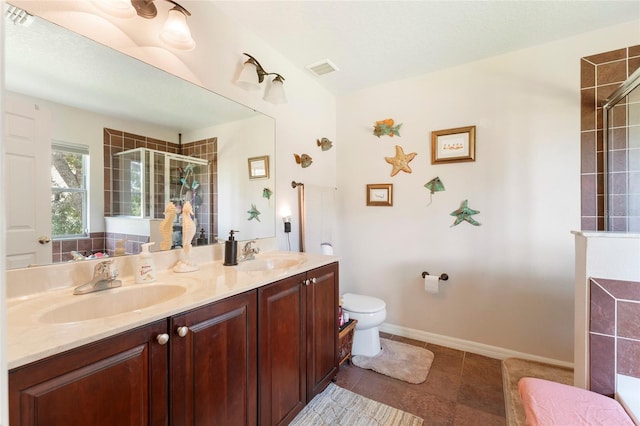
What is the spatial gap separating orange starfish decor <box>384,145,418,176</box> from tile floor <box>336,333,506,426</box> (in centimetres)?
169

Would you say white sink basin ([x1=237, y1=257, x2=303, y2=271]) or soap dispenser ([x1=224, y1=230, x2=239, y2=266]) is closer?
soap dispenser ([x1=224, y1=230, x2=239, y2=266])

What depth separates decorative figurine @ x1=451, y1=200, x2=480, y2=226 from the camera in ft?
7.44

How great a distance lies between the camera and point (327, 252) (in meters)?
2.53

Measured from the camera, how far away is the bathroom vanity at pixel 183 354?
2.18ft

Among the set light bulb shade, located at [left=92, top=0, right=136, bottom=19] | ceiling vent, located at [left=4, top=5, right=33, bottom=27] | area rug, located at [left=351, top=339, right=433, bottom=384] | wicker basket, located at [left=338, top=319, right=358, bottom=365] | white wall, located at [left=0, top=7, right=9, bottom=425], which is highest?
light bulb shade, located at [left=92, top=0, right=136, bottom=19]

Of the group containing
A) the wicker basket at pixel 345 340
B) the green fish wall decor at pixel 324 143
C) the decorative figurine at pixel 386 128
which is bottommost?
the wicker basket at pixel 345 340

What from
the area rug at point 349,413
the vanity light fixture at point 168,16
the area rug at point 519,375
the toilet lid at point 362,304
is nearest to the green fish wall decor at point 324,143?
the vanity light fixture at point 168,16

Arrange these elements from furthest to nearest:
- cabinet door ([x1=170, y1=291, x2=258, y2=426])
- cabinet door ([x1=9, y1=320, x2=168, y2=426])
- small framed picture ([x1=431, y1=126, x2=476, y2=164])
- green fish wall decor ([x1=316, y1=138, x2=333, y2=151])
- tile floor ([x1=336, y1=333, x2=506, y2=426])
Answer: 1. green fish wall decor ([x1=316, y1=138, x2=333, y2=151])
2. small framed picture ([x1=431, y1=126, x2=476, y2=164])
3. tile floor ([x1=336, y1=333, x2=506, y2=426])
4. cabinet door ([x1=170, y1=291, x2=258, y2=426])
5. cabinet door ([x1=9, y1=320, x2=168, y2=426])

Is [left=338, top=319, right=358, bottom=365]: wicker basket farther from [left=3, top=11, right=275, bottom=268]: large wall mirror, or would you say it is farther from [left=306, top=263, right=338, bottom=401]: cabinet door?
[left=3, top=11, right=275, bottom=268]: large wall mirror

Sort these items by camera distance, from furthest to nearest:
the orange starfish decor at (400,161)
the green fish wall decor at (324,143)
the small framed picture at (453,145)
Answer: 1. the green fish wall decor at (324,143)
2. the orange starfish decor at (400,161)
3. the small framed picture at (453,145)

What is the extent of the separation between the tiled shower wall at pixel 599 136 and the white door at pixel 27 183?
3.16 m

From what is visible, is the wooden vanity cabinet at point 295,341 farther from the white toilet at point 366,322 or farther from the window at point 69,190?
the window at point 69,190

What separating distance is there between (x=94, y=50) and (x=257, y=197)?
3.86 feet

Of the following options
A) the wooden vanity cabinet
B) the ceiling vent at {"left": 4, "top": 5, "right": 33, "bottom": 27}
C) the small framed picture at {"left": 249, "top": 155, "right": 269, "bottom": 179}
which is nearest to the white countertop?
the wooden vanity cabinet
